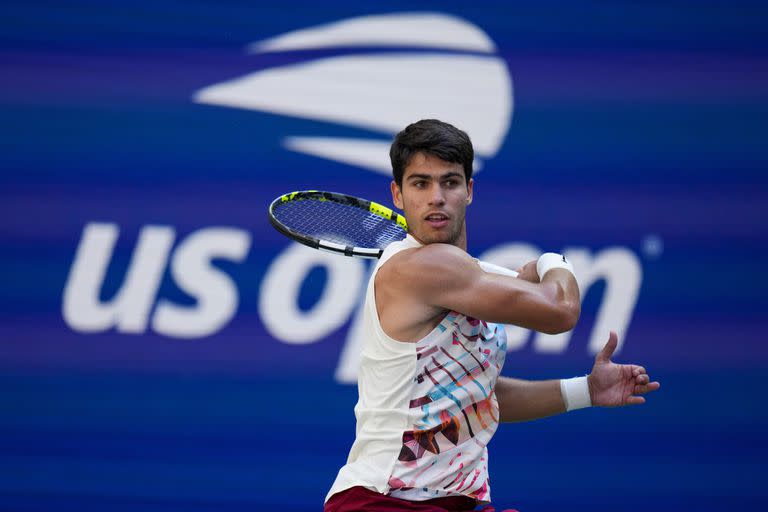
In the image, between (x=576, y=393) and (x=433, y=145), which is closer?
(x=433, y=145)

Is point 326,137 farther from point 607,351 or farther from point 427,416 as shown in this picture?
point 427,416

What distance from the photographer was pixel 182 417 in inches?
182

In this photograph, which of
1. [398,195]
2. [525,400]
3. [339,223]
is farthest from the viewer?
[339,223]

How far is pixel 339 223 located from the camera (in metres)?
3.66

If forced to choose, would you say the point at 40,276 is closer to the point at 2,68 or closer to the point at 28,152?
the point at 28,152

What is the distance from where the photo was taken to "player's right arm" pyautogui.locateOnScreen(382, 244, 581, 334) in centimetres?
265

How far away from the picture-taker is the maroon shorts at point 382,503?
104 inches

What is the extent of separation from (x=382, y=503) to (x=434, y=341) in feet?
1.45

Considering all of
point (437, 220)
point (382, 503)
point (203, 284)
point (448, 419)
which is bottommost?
point (382, 503)

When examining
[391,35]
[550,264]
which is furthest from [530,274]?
[391,35]

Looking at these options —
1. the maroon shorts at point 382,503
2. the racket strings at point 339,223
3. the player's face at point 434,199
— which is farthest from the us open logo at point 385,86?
the maroon shorts at point 382,503

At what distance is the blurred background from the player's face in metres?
1.75

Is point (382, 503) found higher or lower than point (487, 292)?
lower

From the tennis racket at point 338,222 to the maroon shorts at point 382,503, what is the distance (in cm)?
80
